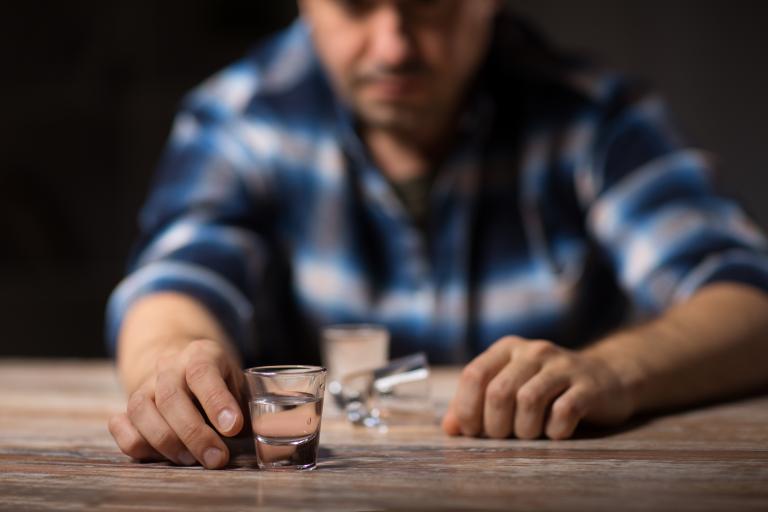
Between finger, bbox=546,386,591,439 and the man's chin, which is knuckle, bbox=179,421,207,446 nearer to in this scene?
finger, bbox=546,386,591,439

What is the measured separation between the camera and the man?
4.83ft

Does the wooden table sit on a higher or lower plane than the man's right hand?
lower

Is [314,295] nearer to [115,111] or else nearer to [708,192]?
[708,192]

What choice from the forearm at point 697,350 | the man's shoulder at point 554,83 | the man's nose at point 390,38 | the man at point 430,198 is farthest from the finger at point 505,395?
the man's shoulder at point 554,83

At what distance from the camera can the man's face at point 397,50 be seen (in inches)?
58.4

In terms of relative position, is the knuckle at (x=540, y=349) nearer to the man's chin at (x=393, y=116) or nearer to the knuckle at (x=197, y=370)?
the knuckle at (x=197, y=370)

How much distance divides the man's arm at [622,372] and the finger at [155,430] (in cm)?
29

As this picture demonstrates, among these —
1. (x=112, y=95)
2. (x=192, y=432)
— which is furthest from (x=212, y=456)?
(x=112, y=95)

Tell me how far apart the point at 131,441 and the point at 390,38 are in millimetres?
868

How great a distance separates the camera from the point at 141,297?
1.30m

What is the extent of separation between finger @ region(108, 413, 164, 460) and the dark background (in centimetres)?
284

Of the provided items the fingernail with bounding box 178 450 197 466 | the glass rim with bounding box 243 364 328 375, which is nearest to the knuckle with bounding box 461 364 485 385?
the glass rim with bounding box 243 364 328 375

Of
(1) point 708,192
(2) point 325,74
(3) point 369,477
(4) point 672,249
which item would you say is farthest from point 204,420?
(2) point 325,74

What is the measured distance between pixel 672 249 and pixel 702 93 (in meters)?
2.34
